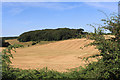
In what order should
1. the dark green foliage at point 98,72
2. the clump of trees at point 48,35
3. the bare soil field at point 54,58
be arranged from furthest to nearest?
the clump of trees at point 48,35 → the bare soil field at point 54,58 → the dark green foliage at point 98,72

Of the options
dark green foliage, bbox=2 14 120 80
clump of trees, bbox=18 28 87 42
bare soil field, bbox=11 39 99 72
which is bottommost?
bare soil field, bbox=11 39 99 72

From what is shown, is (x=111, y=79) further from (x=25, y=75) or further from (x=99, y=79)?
(x=25, y=75)

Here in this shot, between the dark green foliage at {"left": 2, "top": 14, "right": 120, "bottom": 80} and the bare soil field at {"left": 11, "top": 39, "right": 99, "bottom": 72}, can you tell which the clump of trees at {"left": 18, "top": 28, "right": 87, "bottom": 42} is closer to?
the bare soil field at {"left": 11, "top": 39, "right": 99, "bottom": 72}

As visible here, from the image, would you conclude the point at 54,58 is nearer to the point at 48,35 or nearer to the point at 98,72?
the point at 98,72

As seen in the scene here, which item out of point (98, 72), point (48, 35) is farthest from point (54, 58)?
point (48, 35)

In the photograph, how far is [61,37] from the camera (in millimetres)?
26484

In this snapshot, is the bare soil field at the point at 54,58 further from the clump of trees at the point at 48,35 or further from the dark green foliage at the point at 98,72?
the clump of trees at the point at 48,35

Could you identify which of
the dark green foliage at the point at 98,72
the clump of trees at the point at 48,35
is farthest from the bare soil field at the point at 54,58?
the clump of trees at the point at 48,35

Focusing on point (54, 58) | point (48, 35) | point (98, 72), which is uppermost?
point (48, 35)

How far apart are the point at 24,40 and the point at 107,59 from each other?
23.4 metres

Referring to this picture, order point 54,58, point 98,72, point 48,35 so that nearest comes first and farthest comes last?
point 98,72, point 54,58, point 48,35

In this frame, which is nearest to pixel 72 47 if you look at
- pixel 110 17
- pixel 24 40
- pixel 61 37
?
pixel 61 37

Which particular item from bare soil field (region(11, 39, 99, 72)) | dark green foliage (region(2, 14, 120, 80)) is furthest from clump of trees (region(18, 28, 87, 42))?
dark green foliage (region(2, 14, 120, 80))

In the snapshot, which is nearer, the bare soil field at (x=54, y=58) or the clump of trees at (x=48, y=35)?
the bare soil field at (x=54, y=58)
